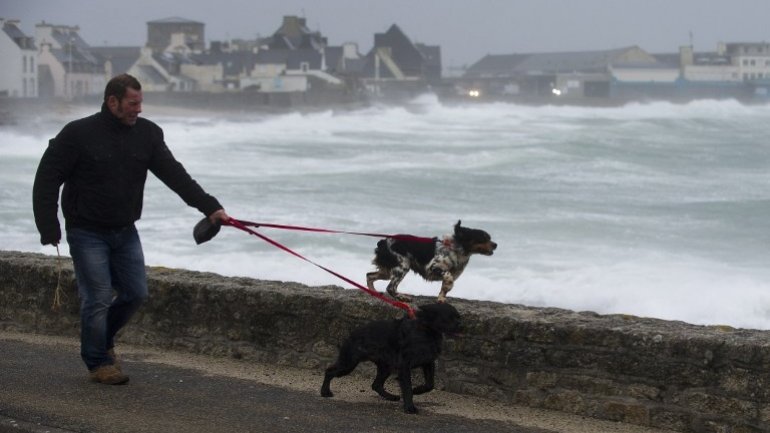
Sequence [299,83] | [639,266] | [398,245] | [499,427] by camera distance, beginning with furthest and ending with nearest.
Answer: [299,83], [639,266], [398,245], [499,427]

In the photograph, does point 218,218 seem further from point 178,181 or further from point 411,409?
point 411,409

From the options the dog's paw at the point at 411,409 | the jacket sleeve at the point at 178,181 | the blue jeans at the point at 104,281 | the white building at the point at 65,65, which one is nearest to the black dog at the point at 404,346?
the dog's paw at the point at 411,409

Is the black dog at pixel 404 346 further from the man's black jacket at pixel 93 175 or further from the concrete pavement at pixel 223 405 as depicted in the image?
the man's black jacket at pixel 93 175

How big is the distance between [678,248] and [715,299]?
20.1 feet

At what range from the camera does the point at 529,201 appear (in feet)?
103

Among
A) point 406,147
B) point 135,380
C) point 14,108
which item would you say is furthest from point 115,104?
point 14,108

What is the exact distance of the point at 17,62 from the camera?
3492 inches

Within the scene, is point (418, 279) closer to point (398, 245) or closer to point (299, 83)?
point (398, 245)

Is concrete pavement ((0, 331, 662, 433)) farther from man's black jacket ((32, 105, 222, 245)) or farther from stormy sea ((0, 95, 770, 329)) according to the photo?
stormy sea ((0, 95, 770, 329))

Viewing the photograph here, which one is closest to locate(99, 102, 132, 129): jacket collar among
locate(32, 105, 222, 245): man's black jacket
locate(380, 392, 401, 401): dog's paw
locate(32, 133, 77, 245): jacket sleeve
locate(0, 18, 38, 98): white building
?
locate(32, 105, 222, 245): man's black jacket

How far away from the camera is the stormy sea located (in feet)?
57.2

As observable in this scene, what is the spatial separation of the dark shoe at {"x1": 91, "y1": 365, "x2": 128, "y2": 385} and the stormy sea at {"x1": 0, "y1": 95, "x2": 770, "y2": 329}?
7758mm

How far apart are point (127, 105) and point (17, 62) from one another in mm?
86084

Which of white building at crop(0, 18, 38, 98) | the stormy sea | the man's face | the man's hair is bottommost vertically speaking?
the stormy sea
